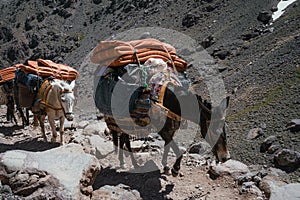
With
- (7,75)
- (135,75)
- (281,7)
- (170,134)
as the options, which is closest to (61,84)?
(135,75)

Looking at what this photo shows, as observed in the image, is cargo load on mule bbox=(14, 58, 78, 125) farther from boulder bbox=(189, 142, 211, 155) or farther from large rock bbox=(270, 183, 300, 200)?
large rock bbox=(270, 183, 300, 200)

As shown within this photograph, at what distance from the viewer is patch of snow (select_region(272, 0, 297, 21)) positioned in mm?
27469

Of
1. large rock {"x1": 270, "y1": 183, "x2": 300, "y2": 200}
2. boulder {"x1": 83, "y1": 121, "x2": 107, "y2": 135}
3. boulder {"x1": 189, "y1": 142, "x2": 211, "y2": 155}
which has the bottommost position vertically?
boulder {"x1": 83, "y1": 121, "x2": 107, "y2": 135}

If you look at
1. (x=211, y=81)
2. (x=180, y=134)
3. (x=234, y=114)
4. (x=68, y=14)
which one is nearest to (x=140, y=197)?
(x=180, y=134)

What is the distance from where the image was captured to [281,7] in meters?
28.7

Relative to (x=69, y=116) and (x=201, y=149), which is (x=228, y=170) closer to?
(x=201, y=149)

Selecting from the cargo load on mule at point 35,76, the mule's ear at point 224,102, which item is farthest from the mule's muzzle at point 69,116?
the mule's ear at point 224,102

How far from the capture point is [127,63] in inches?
220

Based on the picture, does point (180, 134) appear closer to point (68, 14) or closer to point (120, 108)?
point (120, 108)

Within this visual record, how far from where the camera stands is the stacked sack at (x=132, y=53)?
561cm

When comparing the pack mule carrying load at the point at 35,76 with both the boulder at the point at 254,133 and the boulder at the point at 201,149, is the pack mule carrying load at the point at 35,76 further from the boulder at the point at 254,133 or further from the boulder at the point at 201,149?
the boulder at the point at 254,133

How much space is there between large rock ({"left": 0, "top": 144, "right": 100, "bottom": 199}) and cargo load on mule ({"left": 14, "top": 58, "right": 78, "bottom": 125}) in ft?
11.4

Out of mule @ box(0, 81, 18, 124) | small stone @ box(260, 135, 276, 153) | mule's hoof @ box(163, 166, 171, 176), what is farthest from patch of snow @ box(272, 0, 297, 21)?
mule's hoof @ box(163, 166, 171, 176)

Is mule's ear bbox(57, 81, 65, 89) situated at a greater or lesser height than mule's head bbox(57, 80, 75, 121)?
greater
